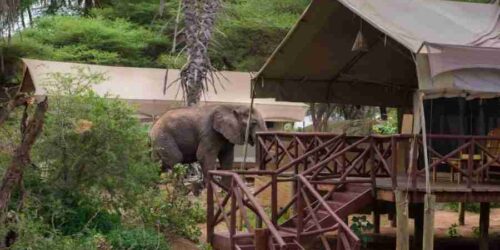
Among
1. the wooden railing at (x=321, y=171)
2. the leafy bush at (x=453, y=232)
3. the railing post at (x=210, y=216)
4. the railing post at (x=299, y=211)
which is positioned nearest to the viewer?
the wooden railing at (x=321, y=171)

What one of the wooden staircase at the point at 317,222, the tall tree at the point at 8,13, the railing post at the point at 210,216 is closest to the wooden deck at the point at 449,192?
the wooden staircase at the point at 317,222

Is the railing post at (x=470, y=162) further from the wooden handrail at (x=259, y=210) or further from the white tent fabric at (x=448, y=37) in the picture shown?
the wooden handrail at (x=259, y=210)

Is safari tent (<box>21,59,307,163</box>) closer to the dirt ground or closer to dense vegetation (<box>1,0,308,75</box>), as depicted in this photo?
dense vegetation (<box>1,0,308,75</box>)

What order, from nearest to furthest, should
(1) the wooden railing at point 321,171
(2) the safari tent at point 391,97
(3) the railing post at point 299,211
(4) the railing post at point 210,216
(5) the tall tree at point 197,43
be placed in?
1. (2) the safari tent at point 391,97
2. (1) the wooden railing at point 321,171
3. (3) the railing post at point 299,211
4. (4) the railing post at point 210,216
5. (5) the tall tree at point 197,43

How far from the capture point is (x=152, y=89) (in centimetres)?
1936

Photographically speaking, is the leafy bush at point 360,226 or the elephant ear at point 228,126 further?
the elephant ear at point 228,126

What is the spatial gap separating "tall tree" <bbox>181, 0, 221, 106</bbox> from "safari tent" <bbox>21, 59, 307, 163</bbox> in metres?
0.79

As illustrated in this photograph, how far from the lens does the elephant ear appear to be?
46.4ft

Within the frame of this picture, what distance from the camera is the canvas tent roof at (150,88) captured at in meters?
17.4

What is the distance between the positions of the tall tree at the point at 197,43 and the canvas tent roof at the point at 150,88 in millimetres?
1498

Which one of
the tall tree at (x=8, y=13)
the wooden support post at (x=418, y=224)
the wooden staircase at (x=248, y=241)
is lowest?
the wooden support post at (x=418, y=224)

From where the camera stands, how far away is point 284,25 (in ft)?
78.2

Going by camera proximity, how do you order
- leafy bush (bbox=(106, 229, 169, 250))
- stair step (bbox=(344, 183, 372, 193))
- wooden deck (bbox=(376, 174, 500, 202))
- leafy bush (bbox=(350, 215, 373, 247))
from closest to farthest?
wooden deck (bbox=(376, 174, 500, 202)) < leafy bush (bbox=(106, 229, 169, 250)) < stair step (bbox=(344, 183, 372, 193)) < leafy bush (bbox=(350, 215, 373, 247))

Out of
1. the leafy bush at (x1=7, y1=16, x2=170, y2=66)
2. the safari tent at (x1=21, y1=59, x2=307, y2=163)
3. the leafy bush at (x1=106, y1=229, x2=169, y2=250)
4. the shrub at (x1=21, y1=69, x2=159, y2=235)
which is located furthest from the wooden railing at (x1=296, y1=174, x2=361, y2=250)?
the leafy bush at (x1=7, y1=16, x2=170, y2=66)
